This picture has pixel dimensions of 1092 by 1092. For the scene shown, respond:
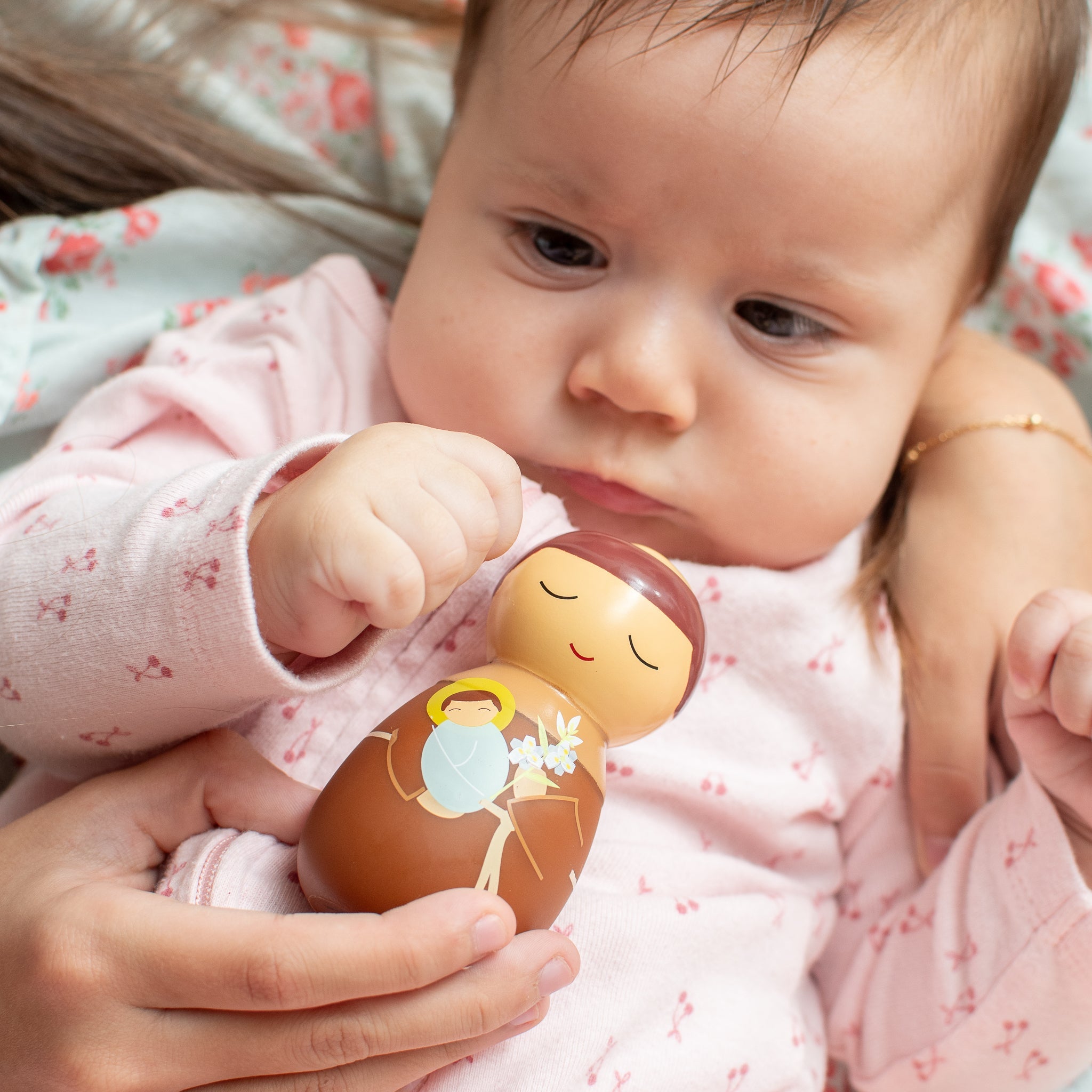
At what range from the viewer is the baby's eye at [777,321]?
1050 millimetres

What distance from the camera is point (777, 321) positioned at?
41.8 inches

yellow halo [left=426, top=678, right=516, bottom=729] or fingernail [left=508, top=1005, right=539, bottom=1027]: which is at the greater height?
yellow halo [left=426, top=678, right=516, bottom=729]

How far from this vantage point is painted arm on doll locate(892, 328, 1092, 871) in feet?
3.81

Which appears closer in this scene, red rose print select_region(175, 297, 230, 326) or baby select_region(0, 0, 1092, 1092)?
baby select_region(0, 0, 1092, 1092)

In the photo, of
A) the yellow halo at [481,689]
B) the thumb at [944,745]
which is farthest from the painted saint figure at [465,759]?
the thumb at [944,745]

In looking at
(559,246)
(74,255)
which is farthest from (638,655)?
(74,255)

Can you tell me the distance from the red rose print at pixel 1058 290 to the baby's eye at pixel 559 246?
86 cm

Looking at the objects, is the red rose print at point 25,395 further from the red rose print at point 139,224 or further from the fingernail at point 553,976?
the fingernail at point 553,976

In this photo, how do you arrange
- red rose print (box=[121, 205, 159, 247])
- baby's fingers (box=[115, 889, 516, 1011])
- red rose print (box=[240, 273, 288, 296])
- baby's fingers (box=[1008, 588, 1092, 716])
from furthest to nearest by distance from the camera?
red rose print (box=[240, 273, 288, 296]) → red rose print (box=[121, 205, 159, 247]) → baby's fingers (box=[1008, 588, 1092, 716]) → baby's fingers (box=[115, 889, 516, 1011])

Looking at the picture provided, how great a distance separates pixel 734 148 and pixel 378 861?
699 mm

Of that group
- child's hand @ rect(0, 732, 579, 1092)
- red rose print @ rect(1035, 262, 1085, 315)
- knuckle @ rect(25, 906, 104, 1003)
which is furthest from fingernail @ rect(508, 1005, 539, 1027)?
red rose print @ rect(1035, 262, 1085, 315)

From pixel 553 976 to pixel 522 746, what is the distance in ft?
0.63

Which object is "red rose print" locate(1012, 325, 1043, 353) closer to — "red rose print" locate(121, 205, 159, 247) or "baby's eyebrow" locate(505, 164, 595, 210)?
"baby's eyebrow" locate(505, 164, 595, 210)

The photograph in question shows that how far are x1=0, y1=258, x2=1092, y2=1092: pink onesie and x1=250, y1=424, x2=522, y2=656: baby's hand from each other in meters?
0.03
